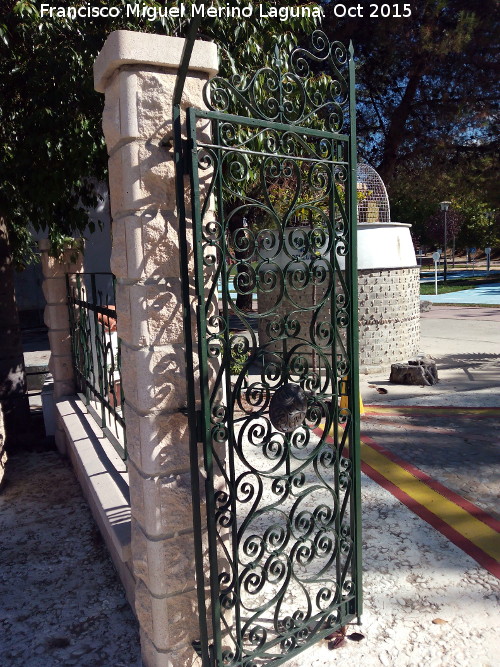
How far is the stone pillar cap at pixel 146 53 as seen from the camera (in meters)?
2.22

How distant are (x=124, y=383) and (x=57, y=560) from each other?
185 cm

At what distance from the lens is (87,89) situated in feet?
17.2

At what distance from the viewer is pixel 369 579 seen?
3400mm

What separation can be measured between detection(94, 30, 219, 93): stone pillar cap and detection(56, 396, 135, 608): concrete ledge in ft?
7.70

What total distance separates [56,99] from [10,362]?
292 cm

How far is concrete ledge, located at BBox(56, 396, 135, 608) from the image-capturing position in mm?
3195

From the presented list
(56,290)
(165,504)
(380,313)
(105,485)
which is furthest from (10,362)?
(380,313)

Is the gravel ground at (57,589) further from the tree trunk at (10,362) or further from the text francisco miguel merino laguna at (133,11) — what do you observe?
the text francisco miguel merino laguna at (133,11)

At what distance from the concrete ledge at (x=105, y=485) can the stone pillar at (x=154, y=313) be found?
22.3 inches

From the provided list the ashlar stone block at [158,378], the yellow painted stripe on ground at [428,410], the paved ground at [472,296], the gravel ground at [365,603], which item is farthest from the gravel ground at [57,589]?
the paved ground at [472,296]

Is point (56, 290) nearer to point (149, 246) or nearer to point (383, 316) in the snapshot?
point (149, 246)

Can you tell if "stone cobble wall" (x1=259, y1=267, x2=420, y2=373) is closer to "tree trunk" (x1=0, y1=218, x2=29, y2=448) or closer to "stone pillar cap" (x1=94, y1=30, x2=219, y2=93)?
"tree trunk" (x1=0, y1=218, x2=29, y2=448)

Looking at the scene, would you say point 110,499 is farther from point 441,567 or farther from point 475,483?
point 475,483

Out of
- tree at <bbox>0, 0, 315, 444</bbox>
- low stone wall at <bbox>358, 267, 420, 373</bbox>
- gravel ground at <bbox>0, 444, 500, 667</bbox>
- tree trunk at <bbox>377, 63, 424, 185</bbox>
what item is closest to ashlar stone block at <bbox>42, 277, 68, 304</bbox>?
tree at <bbox>0, 0, 315, 444</bbox>
